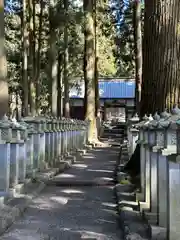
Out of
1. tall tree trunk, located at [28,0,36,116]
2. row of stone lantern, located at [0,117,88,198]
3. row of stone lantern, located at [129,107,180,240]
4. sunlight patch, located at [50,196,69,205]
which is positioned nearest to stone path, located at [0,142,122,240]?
sunlight patch, located at [50,196,69,205]

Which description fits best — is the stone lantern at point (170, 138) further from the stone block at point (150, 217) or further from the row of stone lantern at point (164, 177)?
the stone block at point (150, 217)

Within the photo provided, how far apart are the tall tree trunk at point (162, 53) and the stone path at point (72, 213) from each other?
2.31 metres

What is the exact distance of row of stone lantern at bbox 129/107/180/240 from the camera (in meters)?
4.97

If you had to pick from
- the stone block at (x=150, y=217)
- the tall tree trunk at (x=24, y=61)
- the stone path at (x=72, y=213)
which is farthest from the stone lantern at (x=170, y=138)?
the tall tree trunk at (x=24, y=61)

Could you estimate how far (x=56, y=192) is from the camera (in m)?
10.5

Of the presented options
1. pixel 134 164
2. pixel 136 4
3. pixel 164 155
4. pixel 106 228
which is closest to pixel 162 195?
pixel 164 155

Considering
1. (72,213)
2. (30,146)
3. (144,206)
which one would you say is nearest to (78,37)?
(30,146)

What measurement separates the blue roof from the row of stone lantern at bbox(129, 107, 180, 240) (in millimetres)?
47917

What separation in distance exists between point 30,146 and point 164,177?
5.67 m

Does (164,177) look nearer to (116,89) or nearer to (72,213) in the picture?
(72,213)

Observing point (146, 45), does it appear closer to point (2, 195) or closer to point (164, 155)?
point (2, 195)

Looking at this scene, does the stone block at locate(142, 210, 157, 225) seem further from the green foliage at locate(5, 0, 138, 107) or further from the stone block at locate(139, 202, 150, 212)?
Answer: the green foliage at locate(5, 0, 138, 107)

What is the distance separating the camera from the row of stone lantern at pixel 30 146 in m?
8.18

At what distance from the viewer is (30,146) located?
10852 millimetres
